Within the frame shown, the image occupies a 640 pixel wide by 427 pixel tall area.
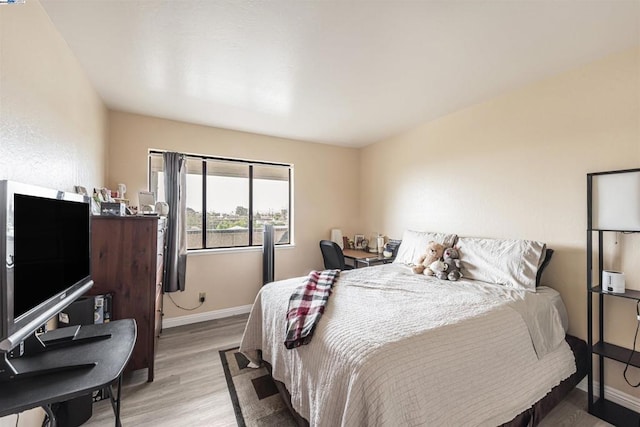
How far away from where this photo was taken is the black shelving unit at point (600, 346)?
1650 millimetres

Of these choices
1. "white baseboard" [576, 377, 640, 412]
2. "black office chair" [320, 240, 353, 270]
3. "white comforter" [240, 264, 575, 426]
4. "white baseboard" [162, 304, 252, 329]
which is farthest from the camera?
"black office chair" [320, 240, 353, 270]

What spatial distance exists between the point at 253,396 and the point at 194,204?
2.30 meters

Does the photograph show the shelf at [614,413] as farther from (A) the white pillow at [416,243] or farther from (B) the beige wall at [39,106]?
(B) the beige wall at [39,106]

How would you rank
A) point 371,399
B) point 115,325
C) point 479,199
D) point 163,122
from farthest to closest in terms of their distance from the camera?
point 163,122 < point 479,199 < point 115,325 < point 371,399

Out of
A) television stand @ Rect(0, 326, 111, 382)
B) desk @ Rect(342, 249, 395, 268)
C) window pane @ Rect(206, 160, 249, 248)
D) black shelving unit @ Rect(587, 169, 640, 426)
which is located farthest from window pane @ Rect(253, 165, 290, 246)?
black shelving unit @ Rect(587, 169, 640, 426)

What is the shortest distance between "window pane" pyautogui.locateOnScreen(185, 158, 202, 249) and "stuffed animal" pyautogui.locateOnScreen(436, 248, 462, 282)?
9.19 feet

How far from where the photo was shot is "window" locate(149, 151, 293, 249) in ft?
10.7

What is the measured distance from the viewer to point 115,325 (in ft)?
4.00

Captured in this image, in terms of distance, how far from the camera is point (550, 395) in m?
1.64

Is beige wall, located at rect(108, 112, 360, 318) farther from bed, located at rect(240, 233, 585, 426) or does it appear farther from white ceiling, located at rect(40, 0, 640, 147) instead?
bed, located at rect(240, 233, 585, 426)

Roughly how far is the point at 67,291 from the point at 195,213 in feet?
7.54

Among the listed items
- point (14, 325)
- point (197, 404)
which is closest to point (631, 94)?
point (14, 325)

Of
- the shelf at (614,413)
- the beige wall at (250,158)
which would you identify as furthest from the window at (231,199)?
the shelf at (614,413)

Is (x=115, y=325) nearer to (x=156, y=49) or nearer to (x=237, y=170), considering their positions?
(x=156, y=49)
